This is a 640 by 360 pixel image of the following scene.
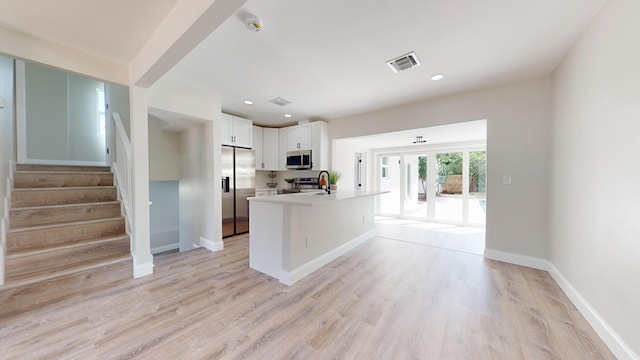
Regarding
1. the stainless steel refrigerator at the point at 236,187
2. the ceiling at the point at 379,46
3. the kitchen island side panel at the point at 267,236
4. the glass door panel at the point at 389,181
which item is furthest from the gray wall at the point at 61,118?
the glass door panel at the point at 389,181

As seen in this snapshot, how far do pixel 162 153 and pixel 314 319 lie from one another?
411cm

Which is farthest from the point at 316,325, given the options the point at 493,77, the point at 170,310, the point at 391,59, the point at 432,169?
the point at 432,169

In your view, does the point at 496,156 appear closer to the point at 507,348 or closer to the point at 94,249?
the point at 507,348

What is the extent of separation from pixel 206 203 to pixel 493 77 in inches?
179

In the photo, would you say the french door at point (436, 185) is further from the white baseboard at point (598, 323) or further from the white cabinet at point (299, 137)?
the white baseboard at point (598, 323)

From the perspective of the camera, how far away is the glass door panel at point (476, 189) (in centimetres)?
507

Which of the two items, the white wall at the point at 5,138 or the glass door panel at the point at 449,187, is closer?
the white wall at the point at 5,138

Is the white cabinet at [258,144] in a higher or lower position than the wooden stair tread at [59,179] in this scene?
higher

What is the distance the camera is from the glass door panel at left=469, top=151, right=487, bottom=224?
5074 millimetres

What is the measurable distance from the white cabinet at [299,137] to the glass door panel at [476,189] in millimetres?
3854

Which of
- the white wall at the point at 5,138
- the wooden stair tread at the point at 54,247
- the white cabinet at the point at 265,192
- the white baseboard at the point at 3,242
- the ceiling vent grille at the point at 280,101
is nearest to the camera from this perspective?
the white baseboard at the point at 3,242

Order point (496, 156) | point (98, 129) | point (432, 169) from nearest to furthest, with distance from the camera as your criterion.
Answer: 1. point (496, 156)
2. point (98, 129)
3. point (432, 169)

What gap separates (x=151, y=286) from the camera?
7.55ft

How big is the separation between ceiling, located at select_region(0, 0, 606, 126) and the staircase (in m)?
1.96
